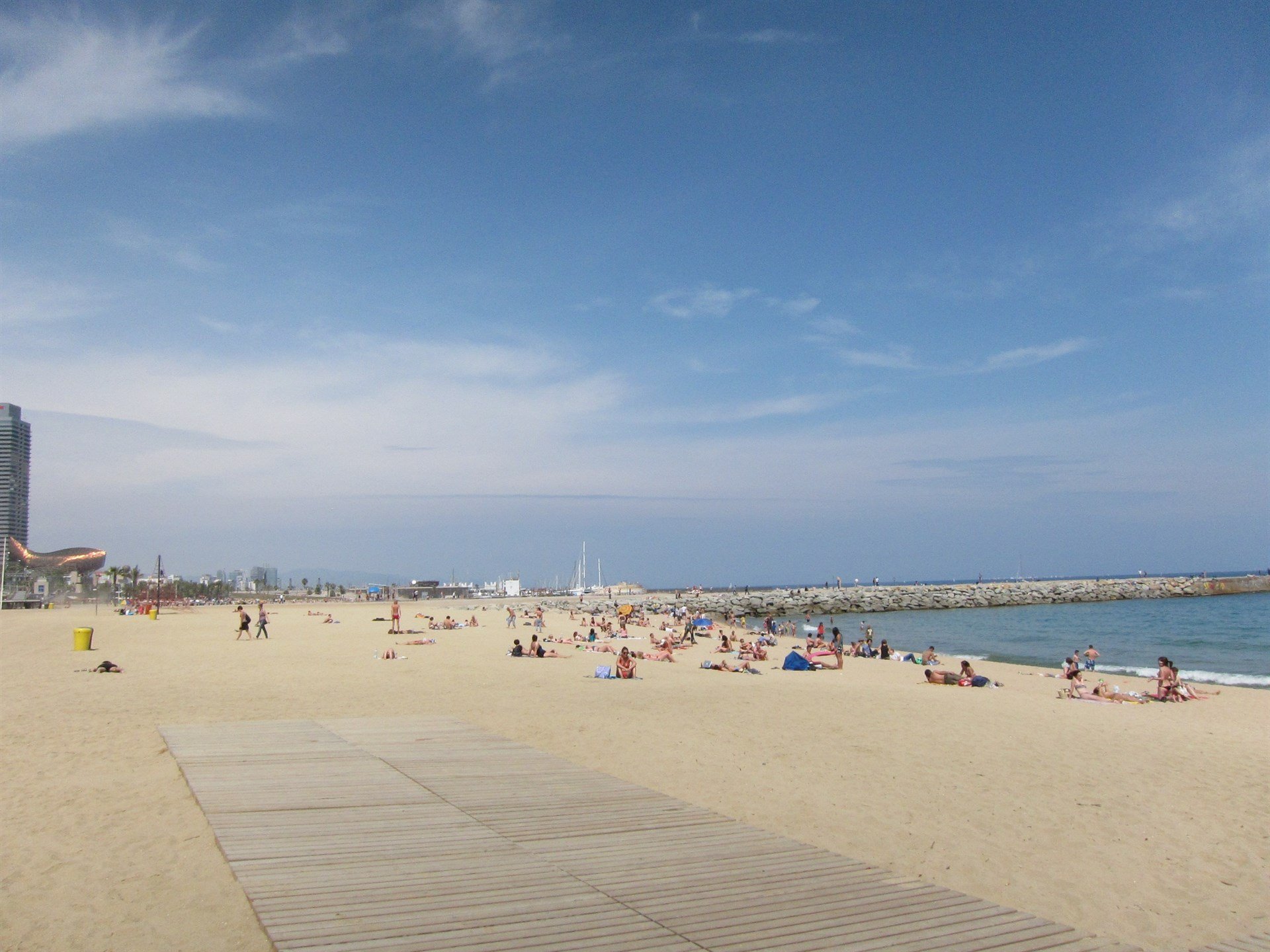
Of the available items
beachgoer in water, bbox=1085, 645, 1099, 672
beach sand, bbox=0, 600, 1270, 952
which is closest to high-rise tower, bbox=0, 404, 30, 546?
beach sand, bbox=0, 600, 1270, 952

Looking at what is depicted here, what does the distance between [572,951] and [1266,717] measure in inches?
595

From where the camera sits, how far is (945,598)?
231 ft

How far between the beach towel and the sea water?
6674 mm

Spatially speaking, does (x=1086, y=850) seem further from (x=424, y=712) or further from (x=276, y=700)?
(x=276, y=700)

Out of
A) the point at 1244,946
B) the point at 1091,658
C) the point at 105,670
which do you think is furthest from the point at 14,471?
the point at 1244,946

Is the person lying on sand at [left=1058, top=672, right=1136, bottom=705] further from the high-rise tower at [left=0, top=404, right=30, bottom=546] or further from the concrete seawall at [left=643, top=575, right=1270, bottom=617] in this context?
the high-rise tower at [left=0, top=404, right=30, bottom=546]

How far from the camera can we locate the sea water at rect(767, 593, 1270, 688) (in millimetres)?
26906

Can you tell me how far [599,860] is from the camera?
18.8 feet

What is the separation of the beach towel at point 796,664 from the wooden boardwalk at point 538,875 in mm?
12929

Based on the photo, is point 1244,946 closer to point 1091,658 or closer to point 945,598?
point 1091,658

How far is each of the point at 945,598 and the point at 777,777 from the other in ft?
218

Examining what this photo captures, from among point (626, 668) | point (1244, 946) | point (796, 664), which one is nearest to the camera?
point (1244, 946)

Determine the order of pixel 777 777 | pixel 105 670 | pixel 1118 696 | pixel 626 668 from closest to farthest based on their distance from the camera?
pixel 777 777, pixel 1118 696, pixel 105 670, pixel 626 668

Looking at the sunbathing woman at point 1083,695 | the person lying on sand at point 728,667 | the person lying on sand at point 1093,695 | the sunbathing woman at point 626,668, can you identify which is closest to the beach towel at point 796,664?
the person lying on sand at point 728,667
